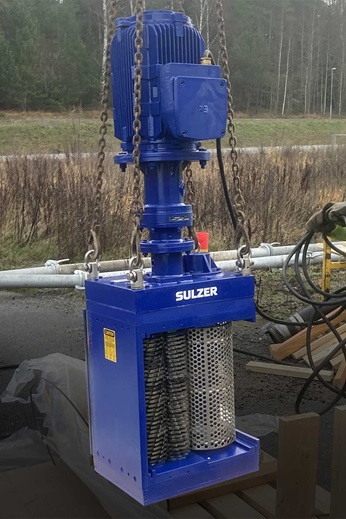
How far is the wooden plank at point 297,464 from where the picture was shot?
82.0 inches

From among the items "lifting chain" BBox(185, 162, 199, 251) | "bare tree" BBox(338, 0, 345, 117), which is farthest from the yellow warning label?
"bare tree" BBox(338, 0, 345, 117)

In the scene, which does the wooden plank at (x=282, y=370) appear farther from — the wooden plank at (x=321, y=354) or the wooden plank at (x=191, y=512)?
the wooden plank at (x=191, y=512)

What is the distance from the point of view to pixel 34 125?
78.3 feet

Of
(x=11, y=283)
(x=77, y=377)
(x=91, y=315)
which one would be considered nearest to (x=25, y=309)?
(x=11, y=283)

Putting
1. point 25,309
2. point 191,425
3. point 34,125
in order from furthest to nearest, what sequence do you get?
point 34,125 → point 25,309 → point 191,425

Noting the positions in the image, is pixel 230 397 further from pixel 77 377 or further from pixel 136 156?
pixel 77 377

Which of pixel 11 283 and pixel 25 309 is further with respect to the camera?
pixel 25 309

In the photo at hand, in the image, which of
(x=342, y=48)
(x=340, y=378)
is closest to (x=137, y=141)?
(x=340, y=378)

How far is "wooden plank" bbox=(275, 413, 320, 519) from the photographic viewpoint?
208cm

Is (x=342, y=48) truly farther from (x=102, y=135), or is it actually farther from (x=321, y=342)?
(x=102, y=135)

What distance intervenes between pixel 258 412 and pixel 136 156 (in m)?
2.28

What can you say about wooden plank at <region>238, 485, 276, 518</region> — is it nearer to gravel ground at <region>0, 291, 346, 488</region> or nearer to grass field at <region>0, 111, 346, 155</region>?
gravel ground at <region>0, 291, 346, 488</region>

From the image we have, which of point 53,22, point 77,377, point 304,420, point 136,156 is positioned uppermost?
point 53,22

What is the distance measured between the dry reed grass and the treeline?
6839 mm
